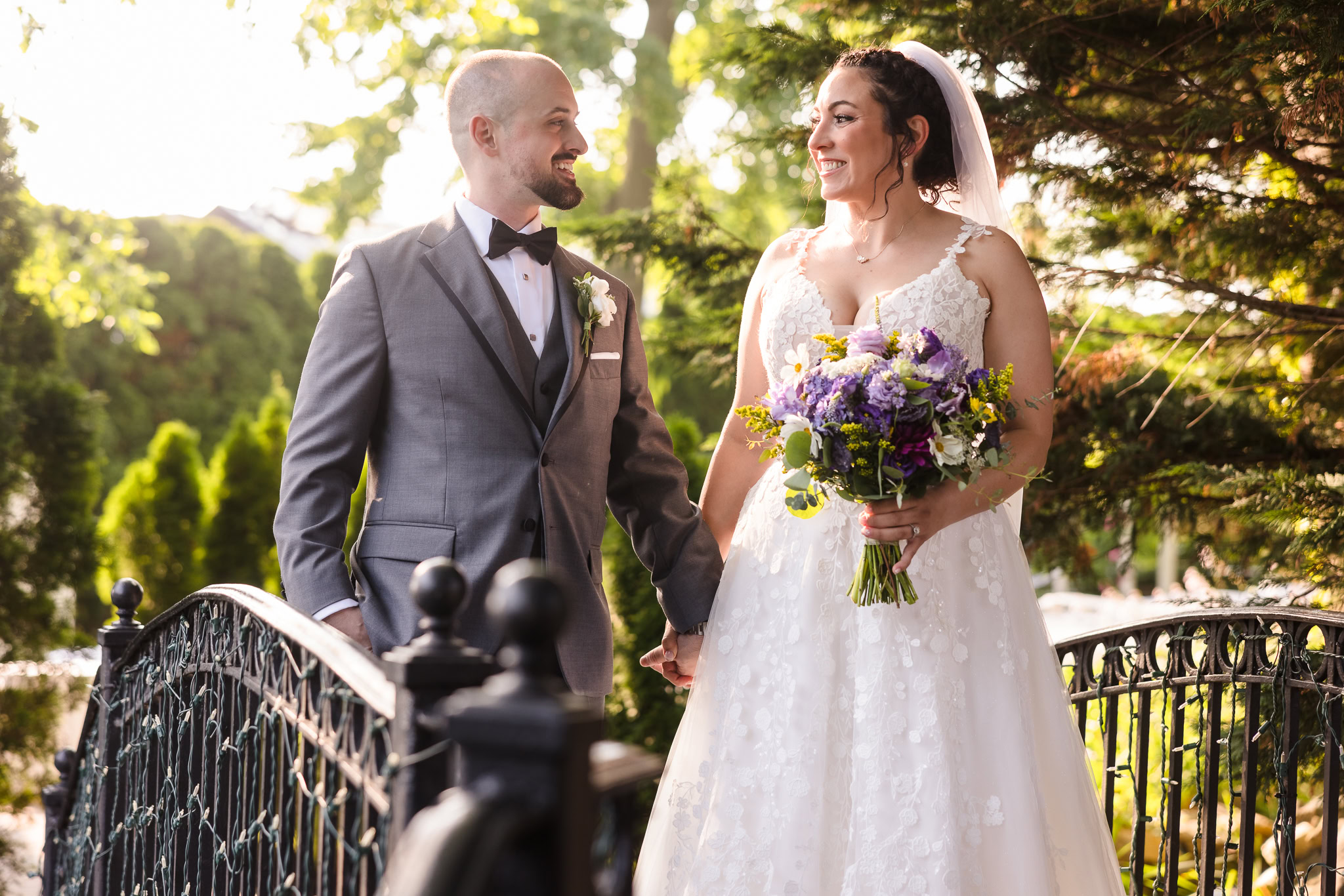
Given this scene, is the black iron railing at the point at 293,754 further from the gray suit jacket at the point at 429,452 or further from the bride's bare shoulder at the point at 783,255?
the bride's bare shoulder at the point at 783,255

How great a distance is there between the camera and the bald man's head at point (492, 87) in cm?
291

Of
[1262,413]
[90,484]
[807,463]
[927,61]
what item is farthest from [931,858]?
[90,484]

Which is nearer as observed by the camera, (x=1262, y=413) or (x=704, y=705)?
(x=704, y=705)

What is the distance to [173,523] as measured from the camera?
Answer: 11109 millimetres

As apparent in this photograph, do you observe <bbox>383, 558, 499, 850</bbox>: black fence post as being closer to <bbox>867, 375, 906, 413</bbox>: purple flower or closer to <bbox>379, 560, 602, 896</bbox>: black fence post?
<bbox>379, 560, 602, 896</bbox>: black fence post

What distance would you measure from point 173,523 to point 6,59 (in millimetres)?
5578

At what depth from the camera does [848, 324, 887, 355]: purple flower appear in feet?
8.21

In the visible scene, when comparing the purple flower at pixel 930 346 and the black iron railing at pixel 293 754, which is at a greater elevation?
the purple flower at pixel 930 346

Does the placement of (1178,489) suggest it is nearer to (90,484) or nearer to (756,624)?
(756,624)

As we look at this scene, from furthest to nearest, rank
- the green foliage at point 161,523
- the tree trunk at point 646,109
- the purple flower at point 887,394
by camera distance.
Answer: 1. the tree trunk at point 646,109
2. the green foliage at point 161,523
3. the purple flower at point 887,394

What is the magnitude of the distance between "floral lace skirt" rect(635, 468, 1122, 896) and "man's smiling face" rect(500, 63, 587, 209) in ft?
3.49

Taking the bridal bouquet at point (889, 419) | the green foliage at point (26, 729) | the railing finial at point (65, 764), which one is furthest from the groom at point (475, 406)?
the green foliage at point (26, 729)

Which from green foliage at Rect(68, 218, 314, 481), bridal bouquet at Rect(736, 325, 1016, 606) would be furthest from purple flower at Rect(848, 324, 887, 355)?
green foliage at Rect(68, 218, 314, 481)

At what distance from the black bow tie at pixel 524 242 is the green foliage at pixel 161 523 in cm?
898
